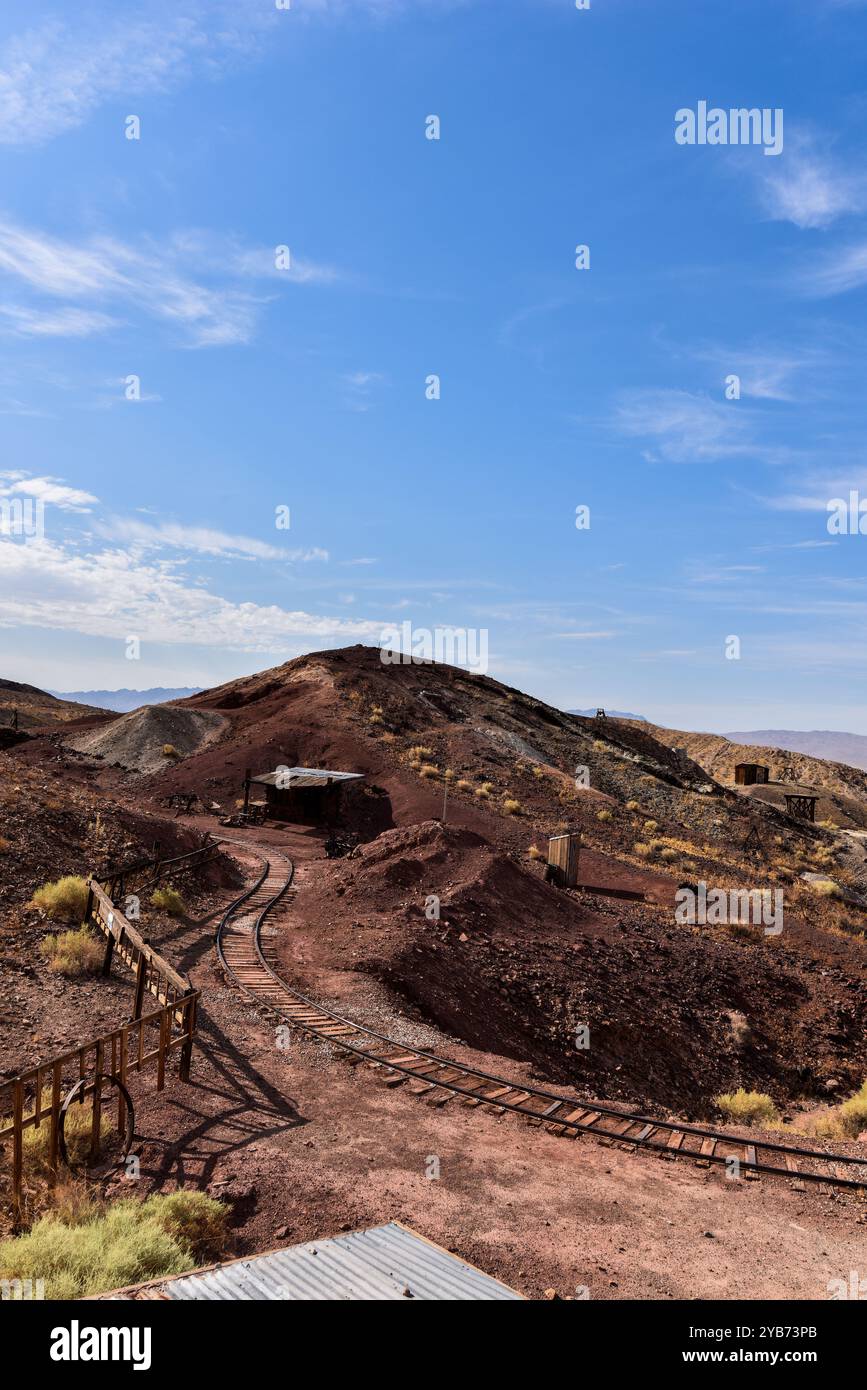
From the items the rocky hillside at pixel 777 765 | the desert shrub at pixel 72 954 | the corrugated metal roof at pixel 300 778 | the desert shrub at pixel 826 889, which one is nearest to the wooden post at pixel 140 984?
the desert shrub at pixel 72 954

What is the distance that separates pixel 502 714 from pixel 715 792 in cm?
1911

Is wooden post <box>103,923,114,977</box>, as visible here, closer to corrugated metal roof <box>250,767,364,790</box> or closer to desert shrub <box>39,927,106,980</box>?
desert shrub <box>39,927,106,980</box>

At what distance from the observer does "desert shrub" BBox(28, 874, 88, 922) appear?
61.7 feet

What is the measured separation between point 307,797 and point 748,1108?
27559 mm

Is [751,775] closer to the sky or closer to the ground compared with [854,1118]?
closer to the sky

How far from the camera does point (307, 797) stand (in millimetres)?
40938

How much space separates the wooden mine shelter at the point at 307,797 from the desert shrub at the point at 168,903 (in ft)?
59.4

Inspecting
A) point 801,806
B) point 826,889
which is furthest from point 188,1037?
point 801,806

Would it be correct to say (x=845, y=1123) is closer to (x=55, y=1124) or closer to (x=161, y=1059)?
(x=161, y=1059)

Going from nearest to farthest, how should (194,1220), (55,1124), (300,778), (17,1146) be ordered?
(194,1220)
(17,1146)
(55,1124)
(300,778)

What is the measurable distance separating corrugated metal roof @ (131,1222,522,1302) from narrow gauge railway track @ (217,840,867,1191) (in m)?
5.26

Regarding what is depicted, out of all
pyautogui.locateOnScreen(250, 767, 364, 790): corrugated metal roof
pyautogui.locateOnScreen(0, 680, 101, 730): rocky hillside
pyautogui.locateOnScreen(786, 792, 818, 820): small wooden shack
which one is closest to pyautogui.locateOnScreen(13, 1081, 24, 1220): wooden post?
pyautogui.locateOnScreen(250, 767, 364, 790): corrugated metal roof

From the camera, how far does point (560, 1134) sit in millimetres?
11797
